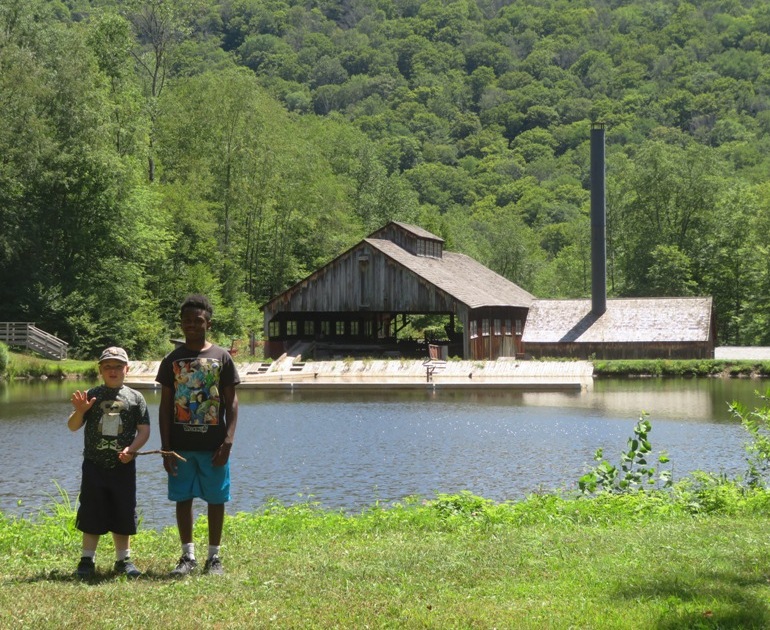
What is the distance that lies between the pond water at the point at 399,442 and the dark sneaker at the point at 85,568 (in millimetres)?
4820

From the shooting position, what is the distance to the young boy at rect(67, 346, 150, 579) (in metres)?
8.80

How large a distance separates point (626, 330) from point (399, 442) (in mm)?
27749

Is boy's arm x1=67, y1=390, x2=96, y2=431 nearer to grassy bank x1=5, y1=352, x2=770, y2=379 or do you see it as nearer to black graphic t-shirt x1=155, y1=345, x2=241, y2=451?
black graphic t-shirt x1=155, y1=345, x2=241, y2=451

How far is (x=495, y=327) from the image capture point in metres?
52.7

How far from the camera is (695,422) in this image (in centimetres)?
2819

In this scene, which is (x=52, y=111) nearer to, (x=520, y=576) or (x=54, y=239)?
(x=54, y=239)

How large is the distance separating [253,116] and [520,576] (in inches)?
2166

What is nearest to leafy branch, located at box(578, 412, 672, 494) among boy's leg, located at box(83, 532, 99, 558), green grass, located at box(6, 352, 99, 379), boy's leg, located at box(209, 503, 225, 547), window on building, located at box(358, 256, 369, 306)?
boy's leg, located at box(209, 503, 225, 547)

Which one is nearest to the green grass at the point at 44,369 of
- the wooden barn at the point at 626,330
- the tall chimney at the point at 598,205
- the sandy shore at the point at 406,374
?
the sandy shore at the point at 406,374

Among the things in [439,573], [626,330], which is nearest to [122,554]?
[439,573]

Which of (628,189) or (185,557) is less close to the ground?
(628,189)

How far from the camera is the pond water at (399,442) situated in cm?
1733

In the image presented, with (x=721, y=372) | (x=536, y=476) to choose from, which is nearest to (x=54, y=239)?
(x=721, y=372)

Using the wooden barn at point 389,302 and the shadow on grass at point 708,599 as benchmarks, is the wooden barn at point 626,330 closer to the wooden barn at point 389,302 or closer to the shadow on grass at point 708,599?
the wooden barn at point 389,302
